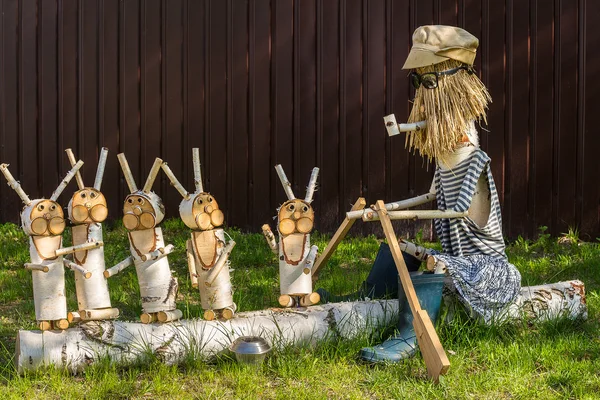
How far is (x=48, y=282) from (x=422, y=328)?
169 cm

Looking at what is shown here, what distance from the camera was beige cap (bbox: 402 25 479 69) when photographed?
3.80 metres

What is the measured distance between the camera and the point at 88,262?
12.0ft

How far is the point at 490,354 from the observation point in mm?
3713

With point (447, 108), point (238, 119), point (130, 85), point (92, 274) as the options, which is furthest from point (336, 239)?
point (130, 85)

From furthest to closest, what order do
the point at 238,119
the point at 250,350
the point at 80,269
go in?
the point at 238,119
the point at 80,269
the point at 250,350

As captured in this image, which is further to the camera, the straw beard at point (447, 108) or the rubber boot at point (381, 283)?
the rubber boot at point (381, 283)

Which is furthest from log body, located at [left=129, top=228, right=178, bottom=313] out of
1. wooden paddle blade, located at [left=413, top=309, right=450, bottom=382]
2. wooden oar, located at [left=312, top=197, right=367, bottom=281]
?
wooden paddle blade, located at [left=413, top=309, right=450, bottom=382]

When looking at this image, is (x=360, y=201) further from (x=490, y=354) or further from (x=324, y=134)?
(x=324, y=134)

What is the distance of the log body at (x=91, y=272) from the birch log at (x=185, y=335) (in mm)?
99

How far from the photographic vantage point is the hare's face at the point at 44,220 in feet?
11.7

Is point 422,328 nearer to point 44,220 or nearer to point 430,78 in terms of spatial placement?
point 430,78

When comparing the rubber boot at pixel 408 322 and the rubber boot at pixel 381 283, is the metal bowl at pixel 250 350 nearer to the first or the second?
the rubber boot at pixel 408 322

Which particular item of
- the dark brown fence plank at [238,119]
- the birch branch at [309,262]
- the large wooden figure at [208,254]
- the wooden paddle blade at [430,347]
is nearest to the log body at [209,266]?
the large wooden figure at [208,254]

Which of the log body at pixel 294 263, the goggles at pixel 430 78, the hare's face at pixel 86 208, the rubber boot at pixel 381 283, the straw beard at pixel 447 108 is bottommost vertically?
the rubber boot at pixel 381 283
